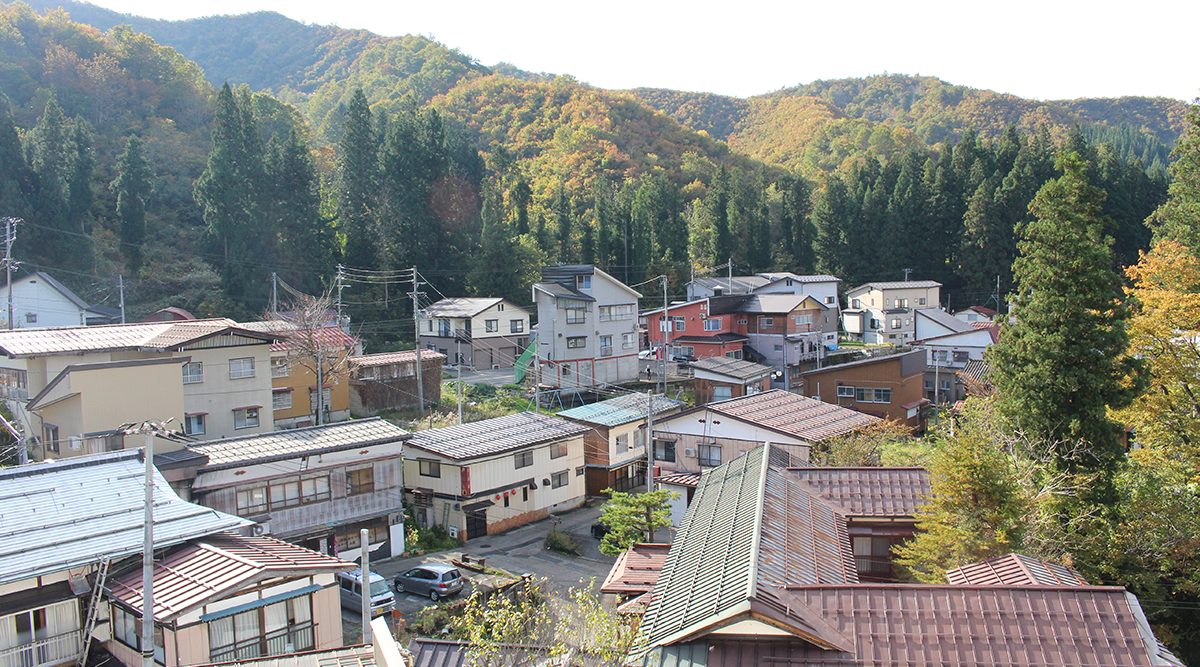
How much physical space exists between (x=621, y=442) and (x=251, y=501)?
11366mm

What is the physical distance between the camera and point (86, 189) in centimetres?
3916

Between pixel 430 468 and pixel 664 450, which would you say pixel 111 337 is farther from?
pixel 664 450

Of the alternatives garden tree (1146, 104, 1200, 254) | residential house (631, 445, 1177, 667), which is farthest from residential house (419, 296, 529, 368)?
residential house (631, 445, 1177, 667)

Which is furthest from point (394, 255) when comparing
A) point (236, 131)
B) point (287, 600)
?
point (287, 600)

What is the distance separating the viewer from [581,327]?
34.6 m

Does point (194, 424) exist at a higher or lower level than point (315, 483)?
higher

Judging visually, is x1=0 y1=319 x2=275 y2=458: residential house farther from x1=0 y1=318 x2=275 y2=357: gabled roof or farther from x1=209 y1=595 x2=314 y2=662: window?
x1=209 y1=595 x2=314 y2=662: window

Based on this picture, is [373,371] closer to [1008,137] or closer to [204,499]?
[204,499]

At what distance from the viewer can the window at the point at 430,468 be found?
20.3m

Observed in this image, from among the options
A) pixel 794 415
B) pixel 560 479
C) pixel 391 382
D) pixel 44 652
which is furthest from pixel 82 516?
pixel 391 382

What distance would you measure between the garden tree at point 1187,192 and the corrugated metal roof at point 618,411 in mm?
14633

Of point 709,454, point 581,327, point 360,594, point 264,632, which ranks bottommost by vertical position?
Result: point 360,594

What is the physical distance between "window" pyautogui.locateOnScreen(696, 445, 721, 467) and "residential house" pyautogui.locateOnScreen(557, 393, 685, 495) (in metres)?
2.07

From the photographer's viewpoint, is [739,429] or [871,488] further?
[739,429]
